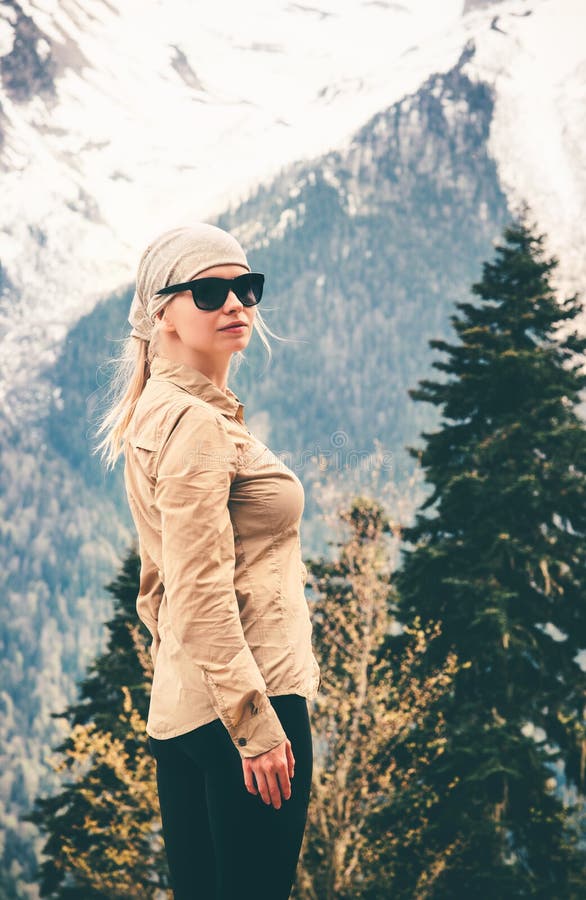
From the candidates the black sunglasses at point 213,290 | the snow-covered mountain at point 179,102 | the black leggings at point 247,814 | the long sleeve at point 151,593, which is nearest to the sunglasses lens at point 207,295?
the black sunglasses at point 213,290

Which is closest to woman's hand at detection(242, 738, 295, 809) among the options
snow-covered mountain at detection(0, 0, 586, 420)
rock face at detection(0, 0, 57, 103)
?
snow-covered mountain at detection(0, 0, 586, 420)

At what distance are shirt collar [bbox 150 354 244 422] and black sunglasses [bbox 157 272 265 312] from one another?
0.14 metres

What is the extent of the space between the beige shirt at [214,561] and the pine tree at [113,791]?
9.13m

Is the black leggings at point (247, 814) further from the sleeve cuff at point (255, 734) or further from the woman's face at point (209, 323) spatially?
the woman's face at point (209, 323)

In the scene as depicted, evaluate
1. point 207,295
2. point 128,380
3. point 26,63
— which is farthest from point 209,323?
point 26,63

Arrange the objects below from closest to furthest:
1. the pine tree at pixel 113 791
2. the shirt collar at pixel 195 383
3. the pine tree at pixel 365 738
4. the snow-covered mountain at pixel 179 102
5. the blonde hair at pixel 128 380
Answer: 1. the shirt collar at pixel 195 383
2. the blonde hair at pixel 128 380
3. the pine tree at pixel 365 738
4. the pine tree at pixel 113 791
5. the snow-covered mountain at pixel 179 102

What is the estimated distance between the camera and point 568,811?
460 inches

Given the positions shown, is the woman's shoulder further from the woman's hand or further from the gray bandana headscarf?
the woman's hand

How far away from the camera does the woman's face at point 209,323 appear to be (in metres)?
1.91

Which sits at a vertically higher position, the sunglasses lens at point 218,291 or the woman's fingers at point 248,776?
the sunglasses lens at point 218,291

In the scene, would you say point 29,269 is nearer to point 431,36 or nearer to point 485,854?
point 431,36

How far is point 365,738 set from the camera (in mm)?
10938

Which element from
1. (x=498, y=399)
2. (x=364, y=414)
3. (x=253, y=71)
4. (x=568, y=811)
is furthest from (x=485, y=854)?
(x=253, y=71)

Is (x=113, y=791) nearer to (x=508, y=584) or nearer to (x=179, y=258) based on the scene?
(x=508, y=584)
